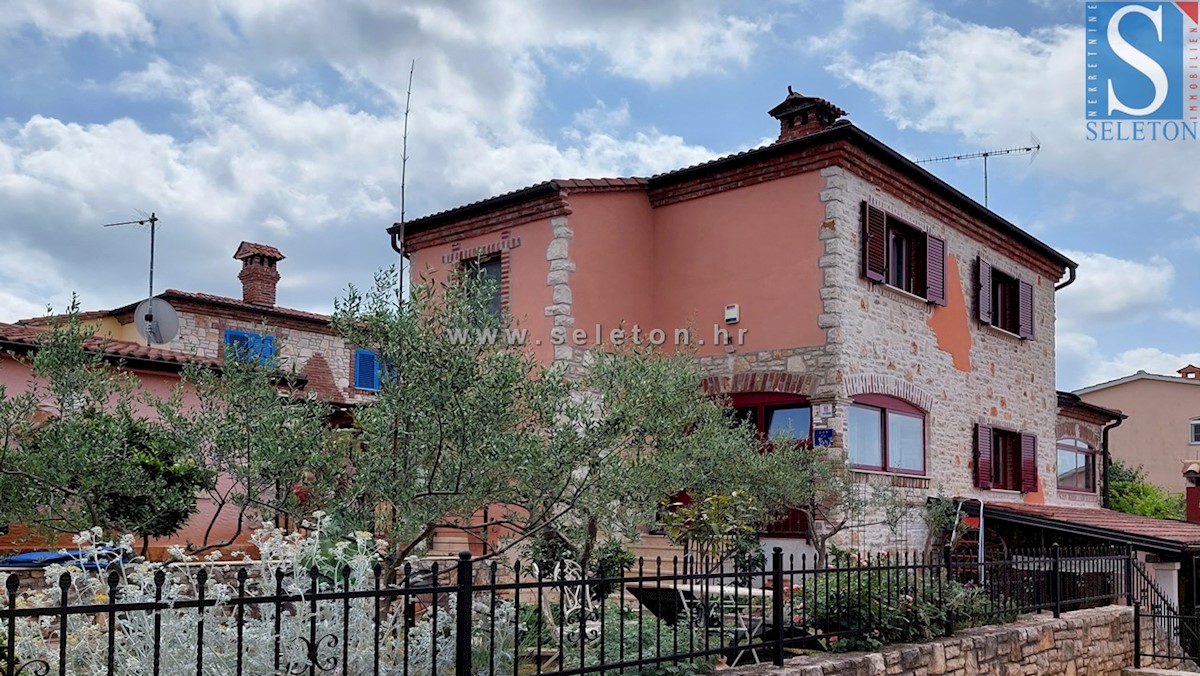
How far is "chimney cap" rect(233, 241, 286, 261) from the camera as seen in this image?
22234 mm

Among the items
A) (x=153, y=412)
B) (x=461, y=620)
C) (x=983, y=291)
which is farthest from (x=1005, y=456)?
(x=461, y=620)

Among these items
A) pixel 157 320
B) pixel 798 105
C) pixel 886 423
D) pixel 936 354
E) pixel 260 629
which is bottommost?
pixel 260 629

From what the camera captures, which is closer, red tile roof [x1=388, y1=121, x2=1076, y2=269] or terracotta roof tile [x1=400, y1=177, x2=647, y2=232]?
red tile roof [x1=388, y1=121, x2=1076, y2=269]

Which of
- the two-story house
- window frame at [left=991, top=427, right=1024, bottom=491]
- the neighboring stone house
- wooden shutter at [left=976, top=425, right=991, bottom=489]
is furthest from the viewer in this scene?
the two-story house

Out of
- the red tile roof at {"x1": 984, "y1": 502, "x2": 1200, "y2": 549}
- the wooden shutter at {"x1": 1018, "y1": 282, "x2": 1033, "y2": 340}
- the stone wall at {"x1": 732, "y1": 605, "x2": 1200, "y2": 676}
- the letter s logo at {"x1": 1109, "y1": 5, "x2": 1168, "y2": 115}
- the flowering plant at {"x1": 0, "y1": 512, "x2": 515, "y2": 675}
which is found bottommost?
the stone wall at {"x1": 732, "y1": 605, "x2": 1200, "y2": 676}

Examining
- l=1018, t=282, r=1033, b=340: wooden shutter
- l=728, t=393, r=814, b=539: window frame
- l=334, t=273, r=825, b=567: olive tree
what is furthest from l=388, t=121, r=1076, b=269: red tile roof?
l=334, t=273, r=825, b=567: olive tree

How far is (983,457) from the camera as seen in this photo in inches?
644

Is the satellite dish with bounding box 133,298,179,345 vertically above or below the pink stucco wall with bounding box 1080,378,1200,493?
above

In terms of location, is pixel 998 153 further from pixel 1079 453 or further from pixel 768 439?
pixel 768 439

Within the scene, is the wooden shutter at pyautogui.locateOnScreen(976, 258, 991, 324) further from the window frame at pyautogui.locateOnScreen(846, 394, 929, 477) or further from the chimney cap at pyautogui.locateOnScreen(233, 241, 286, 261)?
the chimney cap at pyautogui.locateOnScreen(233, 241, 286, 261)

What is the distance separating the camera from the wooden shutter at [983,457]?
16188 millimetres

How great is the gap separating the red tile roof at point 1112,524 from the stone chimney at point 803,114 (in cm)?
620

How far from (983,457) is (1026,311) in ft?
11.3

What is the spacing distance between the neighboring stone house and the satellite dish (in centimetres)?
361
